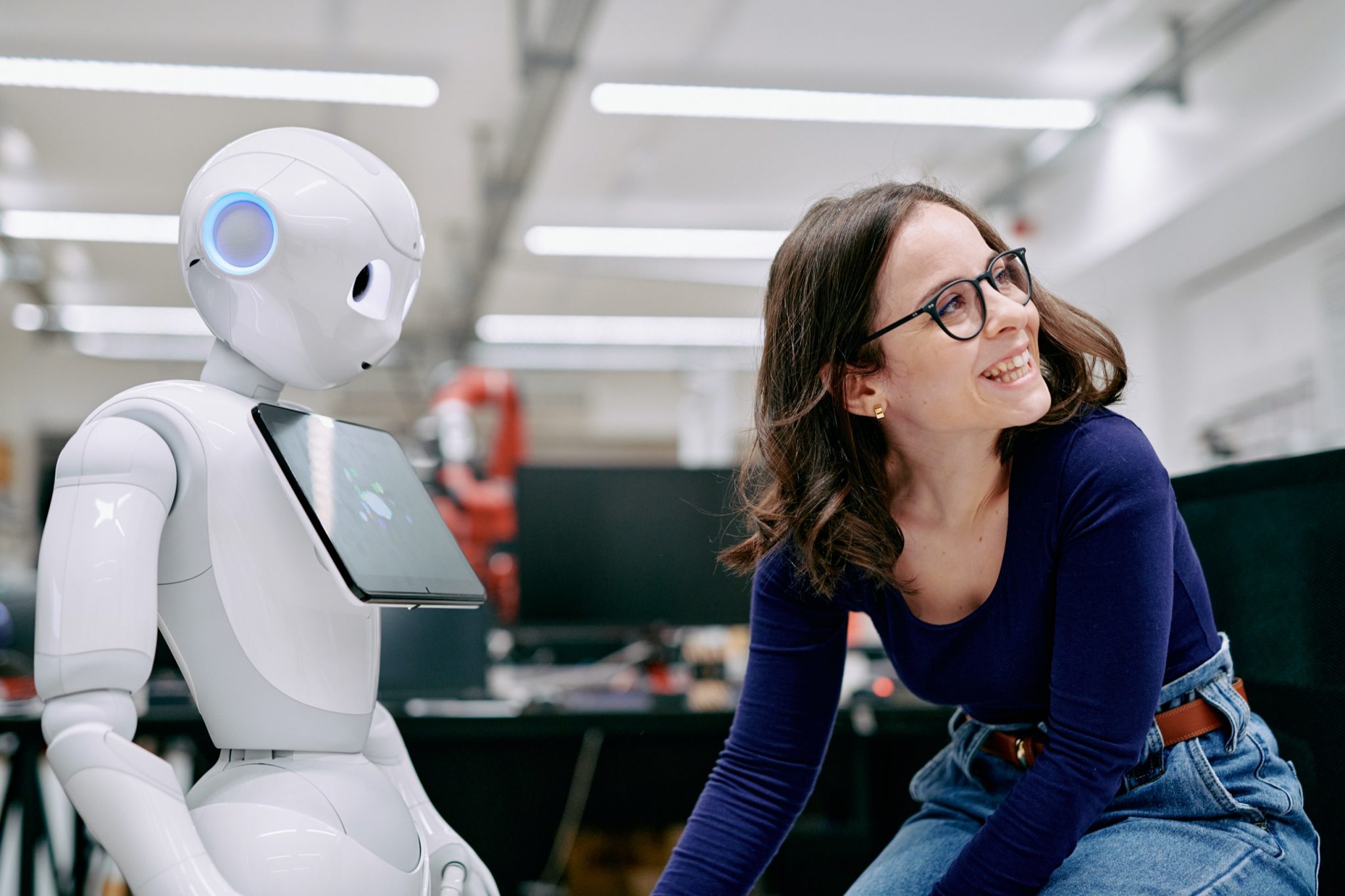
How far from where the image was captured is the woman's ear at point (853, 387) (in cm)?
116

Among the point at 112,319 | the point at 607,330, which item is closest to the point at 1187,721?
the point at 607,330

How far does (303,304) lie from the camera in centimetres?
98

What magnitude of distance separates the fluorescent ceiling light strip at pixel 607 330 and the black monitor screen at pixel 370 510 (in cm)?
728

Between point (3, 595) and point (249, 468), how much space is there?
228cm

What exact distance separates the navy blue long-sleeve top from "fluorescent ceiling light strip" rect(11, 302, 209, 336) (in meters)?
7.67

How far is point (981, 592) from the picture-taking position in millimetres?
1141

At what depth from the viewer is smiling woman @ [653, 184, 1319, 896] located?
991mm

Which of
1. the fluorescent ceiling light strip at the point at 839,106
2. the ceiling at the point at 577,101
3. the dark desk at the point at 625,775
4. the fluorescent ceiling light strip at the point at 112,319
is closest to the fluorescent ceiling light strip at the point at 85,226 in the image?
the ceiling at the point at 577,101

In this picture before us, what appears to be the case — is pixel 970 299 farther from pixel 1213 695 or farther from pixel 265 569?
pixel 265 569

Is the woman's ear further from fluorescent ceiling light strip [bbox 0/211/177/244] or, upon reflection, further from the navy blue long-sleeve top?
fluorescent ceiling light strip [bbox 0/211/177/244]

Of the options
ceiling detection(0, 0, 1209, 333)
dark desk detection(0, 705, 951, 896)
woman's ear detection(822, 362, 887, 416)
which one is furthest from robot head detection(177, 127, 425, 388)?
ceiling detection(0, 0, 1209, 333)

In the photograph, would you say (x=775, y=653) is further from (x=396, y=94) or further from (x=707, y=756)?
(x=396, y=94)

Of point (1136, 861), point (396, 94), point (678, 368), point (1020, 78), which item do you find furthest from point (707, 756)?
point (678, 368)

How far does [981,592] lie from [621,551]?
1.52 meters
